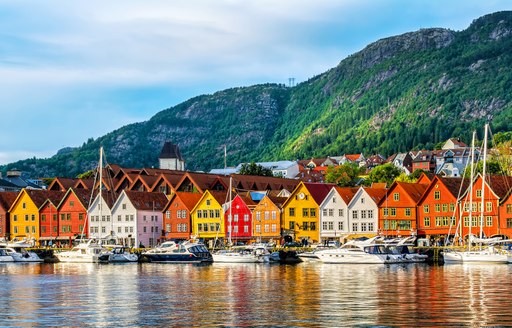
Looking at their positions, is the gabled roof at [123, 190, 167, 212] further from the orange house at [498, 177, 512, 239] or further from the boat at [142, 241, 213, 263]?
the orange house at [498, 177, 512, 239]

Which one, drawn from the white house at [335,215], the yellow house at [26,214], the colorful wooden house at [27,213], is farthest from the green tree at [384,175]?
the yellow house at [26,214]

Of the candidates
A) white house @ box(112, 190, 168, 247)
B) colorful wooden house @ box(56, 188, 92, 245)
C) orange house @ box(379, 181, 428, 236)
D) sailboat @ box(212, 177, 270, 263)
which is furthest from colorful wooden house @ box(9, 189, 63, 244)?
orange house @ box(379, 181, 428, 236)

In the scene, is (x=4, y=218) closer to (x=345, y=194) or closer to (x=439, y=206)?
(x=345, y=194)

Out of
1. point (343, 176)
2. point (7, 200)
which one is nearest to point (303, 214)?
point (343, 176)

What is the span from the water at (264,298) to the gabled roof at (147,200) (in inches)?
2315

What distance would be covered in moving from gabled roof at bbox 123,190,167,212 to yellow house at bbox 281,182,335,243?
2410 centimetres

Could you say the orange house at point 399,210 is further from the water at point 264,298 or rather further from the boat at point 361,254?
the water at point 264,298

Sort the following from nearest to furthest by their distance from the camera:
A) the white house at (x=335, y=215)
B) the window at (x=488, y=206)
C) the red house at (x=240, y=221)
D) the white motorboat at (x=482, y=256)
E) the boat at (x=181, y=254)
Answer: the white motorboat at (x=482, y=256) → the boat at (x=181, y=254) → the window at (x=488, y=206) → the white house at (x=335, y=215) → the red house at (x=240, y=221)

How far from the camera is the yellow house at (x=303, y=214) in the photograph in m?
139

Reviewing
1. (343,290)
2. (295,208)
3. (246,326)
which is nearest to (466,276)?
(343,290)

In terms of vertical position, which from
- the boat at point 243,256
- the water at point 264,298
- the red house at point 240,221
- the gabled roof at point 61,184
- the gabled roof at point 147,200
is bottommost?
the water at point 264,298

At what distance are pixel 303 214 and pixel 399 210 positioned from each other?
52.1ft

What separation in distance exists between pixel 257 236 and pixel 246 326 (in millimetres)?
97968

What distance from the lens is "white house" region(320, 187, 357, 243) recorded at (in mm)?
136250
